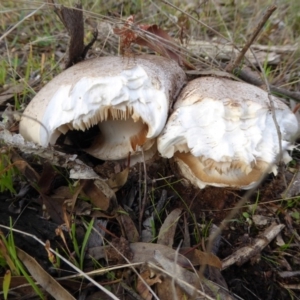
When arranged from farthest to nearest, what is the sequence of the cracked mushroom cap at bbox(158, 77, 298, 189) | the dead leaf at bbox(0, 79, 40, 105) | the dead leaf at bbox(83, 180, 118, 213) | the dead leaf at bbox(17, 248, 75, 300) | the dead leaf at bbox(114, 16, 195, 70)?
the dead leaf at bbox(0, 79, 40, 105) → the dead leaf at bbox(114, 16, 195, 70) → the dead leaf at bbox(83, 180, 118, 213) → the cracked mushroom cap at bbox(158, 77, 298, 189) → the dead leaf at bbox(17, 248, 75, 300)

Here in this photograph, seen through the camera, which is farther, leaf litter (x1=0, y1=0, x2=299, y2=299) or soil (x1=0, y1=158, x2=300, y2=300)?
soil (x1=0, y1=158, x2=300, y2=300)

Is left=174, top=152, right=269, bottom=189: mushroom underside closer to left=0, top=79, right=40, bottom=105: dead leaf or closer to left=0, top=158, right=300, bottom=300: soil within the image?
left=0, top=158, right=300, bottom=300: soil

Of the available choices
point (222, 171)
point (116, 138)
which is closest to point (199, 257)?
point (222, 171)

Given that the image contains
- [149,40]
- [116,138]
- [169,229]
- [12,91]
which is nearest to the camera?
[169,229]

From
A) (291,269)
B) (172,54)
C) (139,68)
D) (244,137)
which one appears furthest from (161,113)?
(291,269)

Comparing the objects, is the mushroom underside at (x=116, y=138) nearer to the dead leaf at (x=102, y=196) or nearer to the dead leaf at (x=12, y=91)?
the dead leaf at (x=102, y=196)

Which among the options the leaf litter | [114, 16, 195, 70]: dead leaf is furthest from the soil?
[114, 16, 195, 70]: dead leaf

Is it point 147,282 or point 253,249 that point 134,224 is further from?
point 253,249
